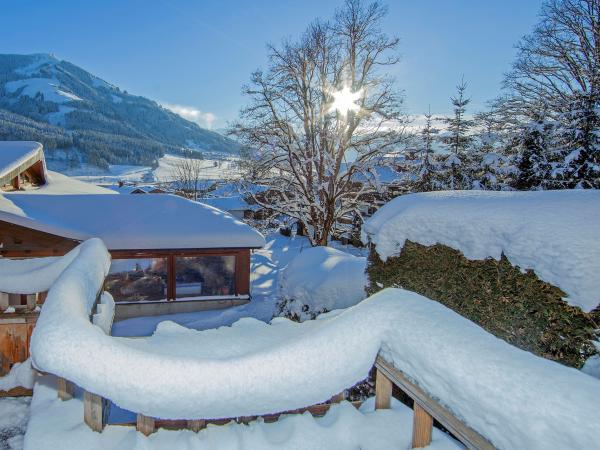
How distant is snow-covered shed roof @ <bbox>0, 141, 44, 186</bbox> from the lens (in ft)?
37.7

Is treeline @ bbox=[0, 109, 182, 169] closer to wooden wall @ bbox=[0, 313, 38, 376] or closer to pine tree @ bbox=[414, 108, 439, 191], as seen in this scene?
pine tree @ bbox=[414, 108, 439, 191]

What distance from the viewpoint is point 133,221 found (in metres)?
11.7

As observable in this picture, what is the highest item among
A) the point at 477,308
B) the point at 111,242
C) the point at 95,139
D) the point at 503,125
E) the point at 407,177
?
the point at 95,139

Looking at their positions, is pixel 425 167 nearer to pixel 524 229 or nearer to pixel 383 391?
pixel 524 229

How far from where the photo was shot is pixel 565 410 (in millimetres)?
1174

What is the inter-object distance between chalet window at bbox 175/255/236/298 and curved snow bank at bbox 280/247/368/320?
13.2 feet

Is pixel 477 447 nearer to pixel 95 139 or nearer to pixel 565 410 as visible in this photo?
pixel 565 410

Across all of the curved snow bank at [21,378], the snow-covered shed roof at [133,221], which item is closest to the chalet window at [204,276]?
the snow-covered shed roof at [133,221]

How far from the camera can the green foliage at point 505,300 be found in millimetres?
3018

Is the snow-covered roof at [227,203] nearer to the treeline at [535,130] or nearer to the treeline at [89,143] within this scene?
the treeline at [535,130]

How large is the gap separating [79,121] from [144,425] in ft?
519

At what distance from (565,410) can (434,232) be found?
313 cm

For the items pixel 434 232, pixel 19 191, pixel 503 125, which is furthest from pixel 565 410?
pixel 503 125

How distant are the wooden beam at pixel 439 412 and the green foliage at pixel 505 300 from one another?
1.98 m
